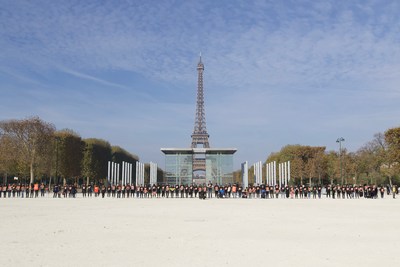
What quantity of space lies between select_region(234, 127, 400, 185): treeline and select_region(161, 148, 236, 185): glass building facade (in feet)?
50.4

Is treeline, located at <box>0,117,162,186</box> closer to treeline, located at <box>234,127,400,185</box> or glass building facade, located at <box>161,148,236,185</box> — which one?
glass building facade, located at <box>161,148,236,185</box>

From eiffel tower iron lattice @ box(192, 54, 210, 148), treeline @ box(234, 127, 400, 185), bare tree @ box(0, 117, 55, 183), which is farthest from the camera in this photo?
eiffel tower iron lattice @ box(192, 54, 210, 148)

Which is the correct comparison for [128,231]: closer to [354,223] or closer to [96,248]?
[96,248]

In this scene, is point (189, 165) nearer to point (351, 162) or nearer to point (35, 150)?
point (35, 150)

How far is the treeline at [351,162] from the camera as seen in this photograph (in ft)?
190

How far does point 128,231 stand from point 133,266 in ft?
16.6

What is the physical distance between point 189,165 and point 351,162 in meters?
29.1

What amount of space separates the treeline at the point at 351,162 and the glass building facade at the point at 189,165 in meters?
15.4

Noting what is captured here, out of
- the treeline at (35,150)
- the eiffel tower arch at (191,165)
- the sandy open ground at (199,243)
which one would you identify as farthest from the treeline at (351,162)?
the sandy open ground at (199,243)

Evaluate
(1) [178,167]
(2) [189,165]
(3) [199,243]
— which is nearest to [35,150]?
(1) [178,167]

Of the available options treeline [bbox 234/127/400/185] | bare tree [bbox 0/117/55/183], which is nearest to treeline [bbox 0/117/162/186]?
bare tree [bbox 0/117/55/183]

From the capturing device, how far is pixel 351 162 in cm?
7075

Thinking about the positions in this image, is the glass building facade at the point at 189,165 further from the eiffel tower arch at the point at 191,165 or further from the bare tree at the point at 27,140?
the bare tree at the point at 27,140

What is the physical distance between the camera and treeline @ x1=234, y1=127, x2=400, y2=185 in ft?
190
